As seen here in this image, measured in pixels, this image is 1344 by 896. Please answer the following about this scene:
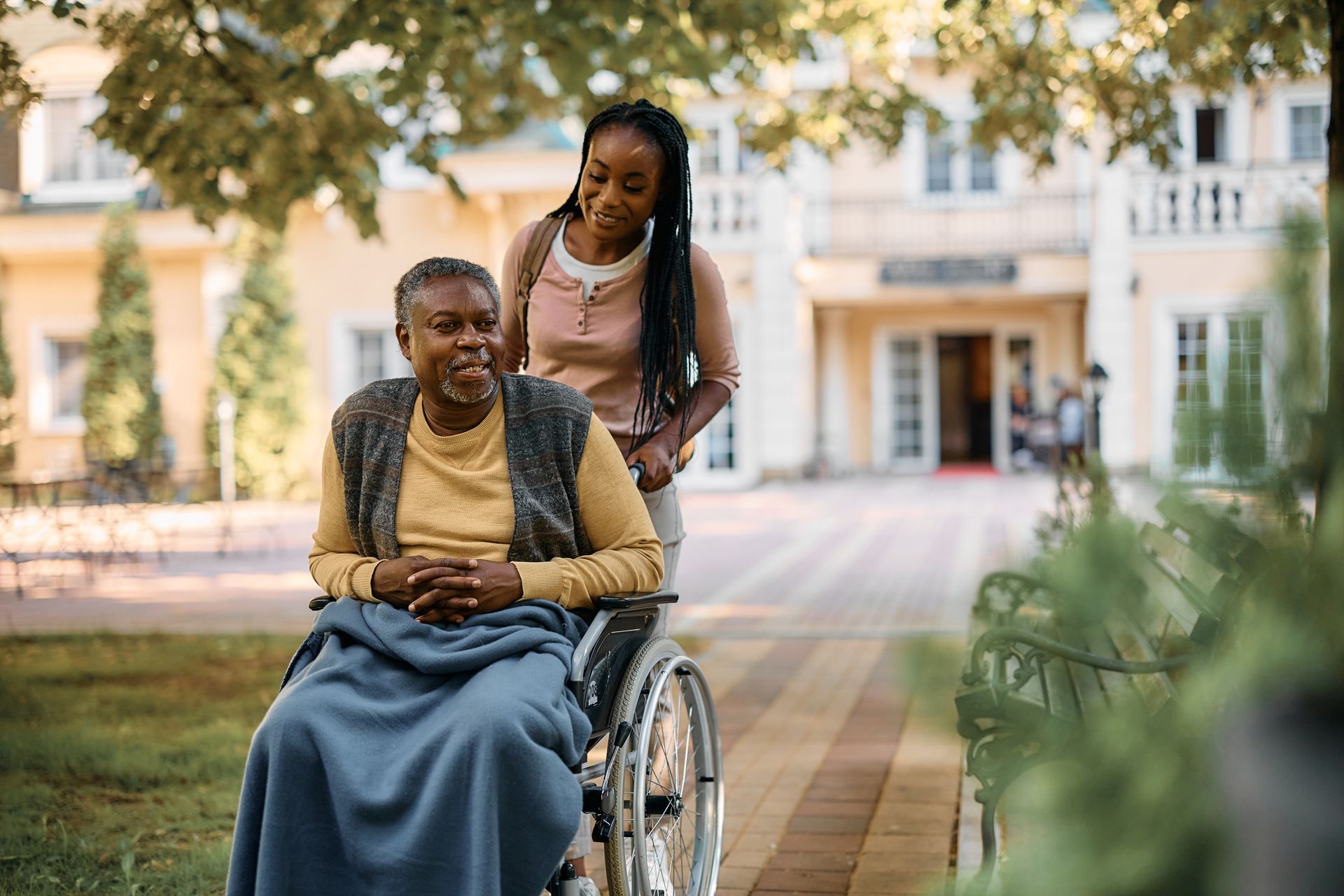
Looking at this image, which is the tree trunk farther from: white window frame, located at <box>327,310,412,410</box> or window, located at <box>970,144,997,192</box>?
window, located at <box>970,144,997,192</box>

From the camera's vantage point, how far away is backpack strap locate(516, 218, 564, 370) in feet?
10.5

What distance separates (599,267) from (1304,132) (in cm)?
2061

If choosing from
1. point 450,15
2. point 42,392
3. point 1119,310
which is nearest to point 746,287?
point 1119,310

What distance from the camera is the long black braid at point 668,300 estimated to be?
10.0ft

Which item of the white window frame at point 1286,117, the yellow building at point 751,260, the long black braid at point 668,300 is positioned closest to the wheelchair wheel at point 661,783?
the long black braid at point 668,300

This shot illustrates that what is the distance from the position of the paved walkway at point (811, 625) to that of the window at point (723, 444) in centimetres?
176

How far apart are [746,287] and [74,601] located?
12.4m

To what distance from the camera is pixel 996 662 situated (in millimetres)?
2418

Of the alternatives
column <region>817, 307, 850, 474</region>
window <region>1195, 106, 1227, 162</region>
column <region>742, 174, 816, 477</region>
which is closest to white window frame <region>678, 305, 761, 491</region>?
column <region>742, 174, 816, 477</region>

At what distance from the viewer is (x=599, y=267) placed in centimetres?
316

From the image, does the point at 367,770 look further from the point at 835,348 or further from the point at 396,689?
the point at 835,348

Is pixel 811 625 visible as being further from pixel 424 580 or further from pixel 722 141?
pixel 722 141

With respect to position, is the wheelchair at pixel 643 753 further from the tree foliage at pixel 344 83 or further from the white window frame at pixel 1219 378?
the tree foliage at pixel 344 83

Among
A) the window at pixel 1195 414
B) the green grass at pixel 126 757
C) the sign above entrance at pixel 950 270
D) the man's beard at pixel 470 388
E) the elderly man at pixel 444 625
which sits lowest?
the green grass at pixel 126 757
